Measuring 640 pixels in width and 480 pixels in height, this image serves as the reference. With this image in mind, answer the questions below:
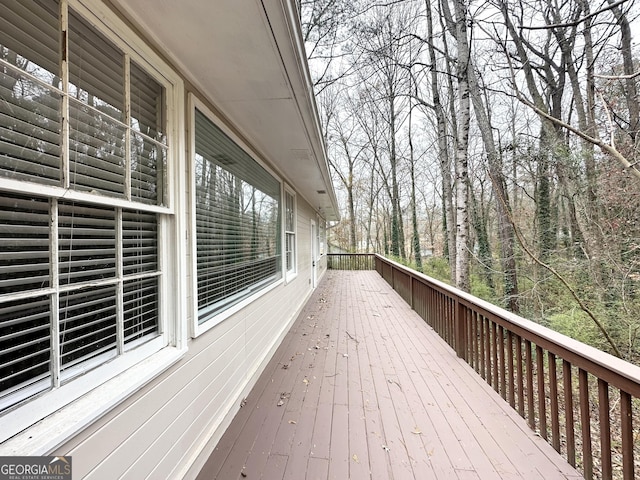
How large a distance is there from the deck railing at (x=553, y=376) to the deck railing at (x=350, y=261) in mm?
9637

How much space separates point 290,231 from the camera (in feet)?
16.6

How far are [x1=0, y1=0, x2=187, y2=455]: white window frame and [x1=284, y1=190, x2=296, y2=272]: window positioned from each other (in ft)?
9.97

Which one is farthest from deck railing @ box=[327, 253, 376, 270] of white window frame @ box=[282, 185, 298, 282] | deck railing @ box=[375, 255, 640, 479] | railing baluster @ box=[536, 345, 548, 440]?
railing baluster @ box=[536, 345, 548, 440]

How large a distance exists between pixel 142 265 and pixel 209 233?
27.2 inches

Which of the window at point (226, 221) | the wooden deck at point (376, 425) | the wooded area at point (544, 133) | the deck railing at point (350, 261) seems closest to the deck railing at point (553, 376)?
the wooden deck at point (376, 425)

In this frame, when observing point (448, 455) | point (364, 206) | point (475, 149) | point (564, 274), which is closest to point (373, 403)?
point (448, 455)

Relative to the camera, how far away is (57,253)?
992mm

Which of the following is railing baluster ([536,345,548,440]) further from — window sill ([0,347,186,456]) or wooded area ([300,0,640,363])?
window sill ([0,347,186,456])

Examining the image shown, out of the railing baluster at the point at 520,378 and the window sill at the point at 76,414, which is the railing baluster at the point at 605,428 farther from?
the window sill at the point at 76,414

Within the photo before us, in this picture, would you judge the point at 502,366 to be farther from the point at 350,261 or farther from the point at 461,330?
the point at 350,261

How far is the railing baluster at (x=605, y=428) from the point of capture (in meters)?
1.41

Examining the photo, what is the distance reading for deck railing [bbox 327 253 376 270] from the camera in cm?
1417

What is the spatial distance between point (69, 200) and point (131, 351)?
0.74 metres

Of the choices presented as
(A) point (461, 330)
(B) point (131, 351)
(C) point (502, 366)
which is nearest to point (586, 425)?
(C) point (502, 366)
